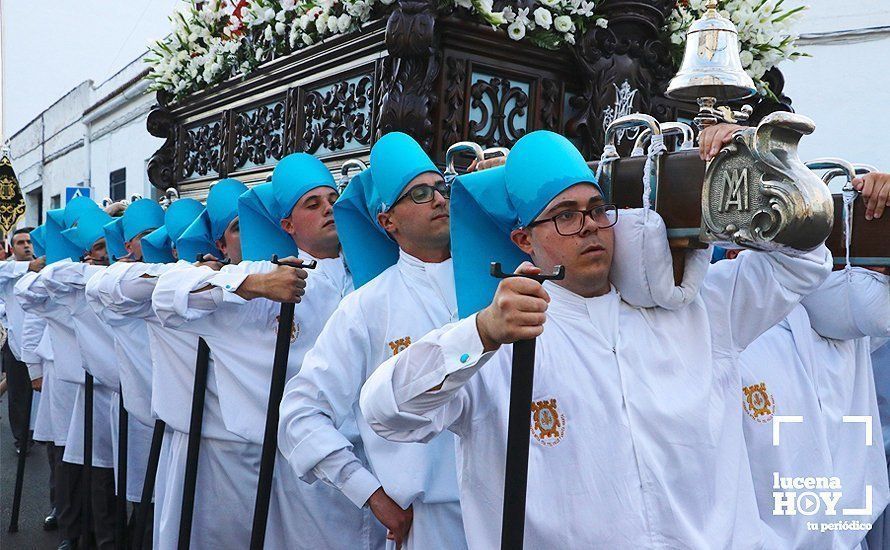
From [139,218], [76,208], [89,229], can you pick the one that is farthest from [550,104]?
[76,208]

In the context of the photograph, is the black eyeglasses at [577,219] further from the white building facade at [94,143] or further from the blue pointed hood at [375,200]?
the white building facade at [94,143]

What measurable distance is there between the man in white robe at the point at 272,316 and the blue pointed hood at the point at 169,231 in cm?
95

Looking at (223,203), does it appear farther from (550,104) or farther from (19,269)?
(19,269)

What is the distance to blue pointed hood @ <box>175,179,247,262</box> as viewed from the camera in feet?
14.6

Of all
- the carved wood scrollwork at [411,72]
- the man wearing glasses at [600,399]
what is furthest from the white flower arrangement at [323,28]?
the man wearing glasses at [600,399]

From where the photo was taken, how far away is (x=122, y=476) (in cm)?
567

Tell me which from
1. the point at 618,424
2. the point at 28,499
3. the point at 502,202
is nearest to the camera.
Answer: the point at 618,424

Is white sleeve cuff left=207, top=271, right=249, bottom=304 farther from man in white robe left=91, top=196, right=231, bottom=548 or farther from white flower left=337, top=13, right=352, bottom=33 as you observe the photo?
white flower left=337, top=13, right=352, bottom=33

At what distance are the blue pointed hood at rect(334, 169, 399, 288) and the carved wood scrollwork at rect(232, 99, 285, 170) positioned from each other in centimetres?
151

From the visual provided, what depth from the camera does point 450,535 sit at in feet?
9.86

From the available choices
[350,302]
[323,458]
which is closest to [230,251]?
[350,302]

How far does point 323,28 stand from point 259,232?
1.01 meters

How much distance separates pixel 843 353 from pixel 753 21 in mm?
1823

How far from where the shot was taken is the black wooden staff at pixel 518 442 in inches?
73.9
